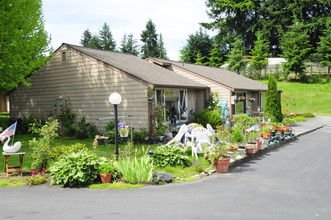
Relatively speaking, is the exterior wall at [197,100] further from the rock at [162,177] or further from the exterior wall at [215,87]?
the rock at [162,177]

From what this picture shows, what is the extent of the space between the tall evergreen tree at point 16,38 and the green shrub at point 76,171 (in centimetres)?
898

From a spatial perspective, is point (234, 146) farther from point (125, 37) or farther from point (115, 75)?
point (125, 37)

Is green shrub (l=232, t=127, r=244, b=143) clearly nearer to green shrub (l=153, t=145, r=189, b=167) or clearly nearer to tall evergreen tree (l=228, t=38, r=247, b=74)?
green shrub (l=153, t=145, r=189, b=167)

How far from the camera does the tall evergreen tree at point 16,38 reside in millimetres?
14023

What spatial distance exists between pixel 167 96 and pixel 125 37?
51.5 metres

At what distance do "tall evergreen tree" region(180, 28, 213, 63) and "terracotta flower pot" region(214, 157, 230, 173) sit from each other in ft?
141

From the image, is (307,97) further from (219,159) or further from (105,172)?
(105,172)

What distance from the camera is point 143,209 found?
5.50m

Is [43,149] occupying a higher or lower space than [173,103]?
lower

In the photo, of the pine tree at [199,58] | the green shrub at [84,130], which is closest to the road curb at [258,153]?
the green shrub at [84,130]

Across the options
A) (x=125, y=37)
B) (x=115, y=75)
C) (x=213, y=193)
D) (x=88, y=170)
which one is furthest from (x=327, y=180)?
(x=125, y=37)

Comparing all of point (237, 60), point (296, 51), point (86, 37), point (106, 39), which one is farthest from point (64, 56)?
point (86, 37)

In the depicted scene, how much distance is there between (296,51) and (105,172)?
4045 cm

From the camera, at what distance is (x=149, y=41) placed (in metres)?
61.1
